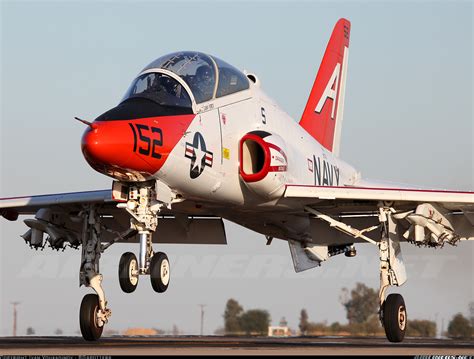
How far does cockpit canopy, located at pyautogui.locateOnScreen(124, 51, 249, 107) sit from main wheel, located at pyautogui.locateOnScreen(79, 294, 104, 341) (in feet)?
13.0

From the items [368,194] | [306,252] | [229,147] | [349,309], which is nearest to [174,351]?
[229,147]

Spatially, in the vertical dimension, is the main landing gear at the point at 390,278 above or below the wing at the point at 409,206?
below

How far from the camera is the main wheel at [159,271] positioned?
17.0 meters

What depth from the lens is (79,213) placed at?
20.6m

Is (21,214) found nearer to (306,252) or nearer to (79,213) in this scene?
(79,213)

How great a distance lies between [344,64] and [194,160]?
11754 millimetres

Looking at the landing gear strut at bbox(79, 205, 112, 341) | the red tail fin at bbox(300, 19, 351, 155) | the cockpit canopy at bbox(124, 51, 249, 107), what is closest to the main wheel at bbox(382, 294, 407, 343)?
the cockpit canopy at bbox(124, 51, 249, 107)

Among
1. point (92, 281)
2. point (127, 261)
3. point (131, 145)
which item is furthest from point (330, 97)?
point (131, 145)

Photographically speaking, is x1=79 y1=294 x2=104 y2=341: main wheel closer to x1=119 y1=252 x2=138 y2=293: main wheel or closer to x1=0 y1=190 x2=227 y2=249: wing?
x1=0 y1=190 x2=227 y2=249: wing

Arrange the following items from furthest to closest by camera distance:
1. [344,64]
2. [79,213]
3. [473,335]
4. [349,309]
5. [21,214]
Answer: [349,309] → [473,335] → [344,64] → [21,214] → [79,213]

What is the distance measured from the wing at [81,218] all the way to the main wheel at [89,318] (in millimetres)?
1264

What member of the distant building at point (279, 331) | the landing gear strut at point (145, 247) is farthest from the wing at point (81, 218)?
the distant building at point (279, 331)

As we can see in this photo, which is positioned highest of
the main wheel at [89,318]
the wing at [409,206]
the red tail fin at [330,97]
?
the red tail fin at [330,97]

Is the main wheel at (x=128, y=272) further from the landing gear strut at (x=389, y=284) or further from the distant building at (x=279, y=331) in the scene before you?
the distant building at (x=279, y=331)
